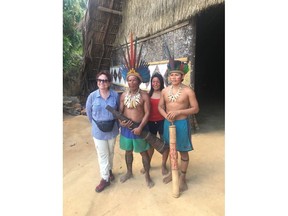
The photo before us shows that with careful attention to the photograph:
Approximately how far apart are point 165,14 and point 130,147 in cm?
151

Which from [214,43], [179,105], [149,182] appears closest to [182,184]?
[149,182]

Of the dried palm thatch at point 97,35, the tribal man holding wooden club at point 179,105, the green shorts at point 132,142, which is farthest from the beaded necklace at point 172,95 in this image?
the dried palm thatch at point 97,35

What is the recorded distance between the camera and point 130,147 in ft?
5.44

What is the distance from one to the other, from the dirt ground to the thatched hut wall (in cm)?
100

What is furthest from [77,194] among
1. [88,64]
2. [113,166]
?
[88,64]

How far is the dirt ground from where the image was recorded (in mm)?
1342

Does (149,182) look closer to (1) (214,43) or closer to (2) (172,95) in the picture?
(2) (172,95)

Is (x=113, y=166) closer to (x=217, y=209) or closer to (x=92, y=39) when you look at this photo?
(x=217, y=209)

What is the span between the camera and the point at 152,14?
2.38 metres

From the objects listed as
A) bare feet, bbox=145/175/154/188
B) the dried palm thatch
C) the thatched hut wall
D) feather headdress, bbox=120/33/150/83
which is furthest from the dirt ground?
the thatched hut wall

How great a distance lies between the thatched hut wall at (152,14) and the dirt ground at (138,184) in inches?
39.4

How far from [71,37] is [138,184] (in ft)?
4.21

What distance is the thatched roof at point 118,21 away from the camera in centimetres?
212

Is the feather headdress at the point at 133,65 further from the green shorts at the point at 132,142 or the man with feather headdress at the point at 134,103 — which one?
the green shorts at the point at 132,142
